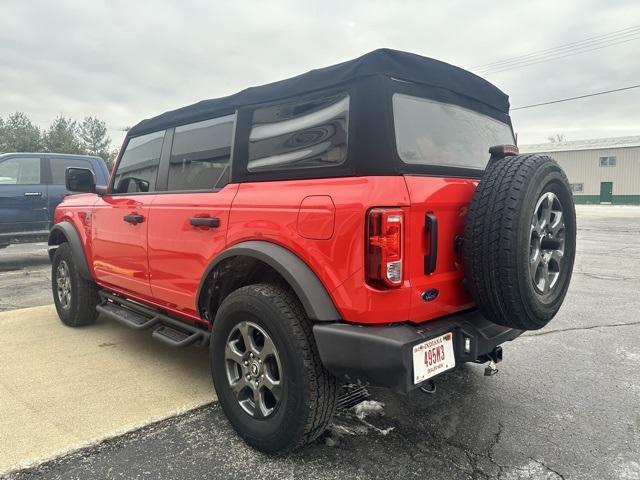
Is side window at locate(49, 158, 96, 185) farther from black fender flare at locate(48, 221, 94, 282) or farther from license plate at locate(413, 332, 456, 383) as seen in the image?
license plate at locate(413, 332, 456, 383)

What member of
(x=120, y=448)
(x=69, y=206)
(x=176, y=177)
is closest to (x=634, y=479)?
(x=120, y=448)

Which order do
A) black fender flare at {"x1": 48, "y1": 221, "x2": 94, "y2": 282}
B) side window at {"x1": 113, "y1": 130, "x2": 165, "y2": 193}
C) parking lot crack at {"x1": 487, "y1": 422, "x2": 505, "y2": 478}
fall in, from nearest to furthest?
parking lot crack at {"x1": 487, "y1": 422, "x2": 505, "y2": 478}, side window at {"x1": 113, "y1": 130, "x2": 165, "y2": 193}, black fender flare at {"x1": 48, "y1": 221, "x2": 94, "y2": 282}

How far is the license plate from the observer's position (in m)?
2.01

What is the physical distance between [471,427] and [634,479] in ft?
2.59

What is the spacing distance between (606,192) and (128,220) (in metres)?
48.3

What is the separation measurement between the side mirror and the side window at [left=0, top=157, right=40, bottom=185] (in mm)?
5491

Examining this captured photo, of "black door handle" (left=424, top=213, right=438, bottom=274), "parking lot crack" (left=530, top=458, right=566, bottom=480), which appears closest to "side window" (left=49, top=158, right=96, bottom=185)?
"black door handle" (left=424, top=213, right=438, bottom=274)

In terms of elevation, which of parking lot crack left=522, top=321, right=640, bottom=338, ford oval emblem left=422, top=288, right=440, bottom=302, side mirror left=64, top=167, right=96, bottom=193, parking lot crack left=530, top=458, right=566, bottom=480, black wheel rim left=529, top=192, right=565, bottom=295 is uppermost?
side mirror left=64, top=167, right=96, bottom=193

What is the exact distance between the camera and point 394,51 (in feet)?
7.31

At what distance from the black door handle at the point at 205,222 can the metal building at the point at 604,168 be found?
46224mm

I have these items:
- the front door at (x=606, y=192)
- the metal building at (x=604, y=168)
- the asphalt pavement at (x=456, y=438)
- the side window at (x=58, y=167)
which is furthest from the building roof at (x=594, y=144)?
the asphalt pavement at (x=456, y=438)

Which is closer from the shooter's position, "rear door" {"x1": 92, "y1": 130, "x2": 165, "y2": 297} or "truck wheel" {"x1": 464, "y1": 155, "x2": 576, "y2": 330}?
"truck wheel" {"x1": 464, "y1": 155, "x2": 576, "y2": 330}

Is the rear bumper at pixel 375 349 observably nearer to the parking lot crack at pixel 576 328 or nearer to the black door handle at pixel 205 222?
the black door handle at pixel 205 222

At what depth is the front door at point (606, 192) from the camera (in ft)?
140
